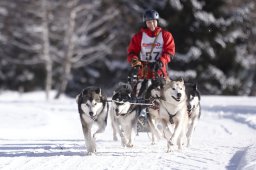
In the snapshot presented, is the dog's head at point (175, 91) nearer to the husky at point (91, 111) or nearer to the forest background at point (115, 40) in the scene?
the husky at point (91, 111)

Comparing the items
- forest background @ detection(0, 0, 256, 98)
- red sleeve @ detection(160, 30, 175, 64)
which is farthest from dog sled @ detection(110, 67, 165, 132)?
forest background @ detection(0, 0, 256, 98)

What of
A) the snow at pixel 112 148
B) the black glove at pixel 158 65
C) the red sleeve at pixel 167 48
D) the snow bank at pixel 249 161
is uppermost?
the red sleeve at pixel 167 48

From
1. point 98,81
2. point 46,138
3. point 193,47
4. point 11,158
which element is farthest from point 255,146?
point 98,81

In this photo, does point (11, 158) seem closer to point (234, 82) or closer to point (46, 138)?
point (46, 138)

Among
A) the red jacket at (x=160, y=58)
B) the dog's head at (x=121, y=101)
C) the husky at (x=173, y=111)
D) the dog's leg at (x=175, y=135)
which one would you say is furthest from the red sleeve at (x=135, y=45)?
the dog's leg at (x=175, y=135)

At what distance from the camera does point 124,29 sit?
31.8 metres

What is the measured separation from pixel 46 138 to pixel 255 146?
181 inches

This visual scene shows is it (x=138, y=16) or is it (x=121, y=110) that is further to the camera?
(x=138, y=16)

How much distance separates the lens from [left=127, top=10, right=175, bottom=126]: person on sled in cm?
982

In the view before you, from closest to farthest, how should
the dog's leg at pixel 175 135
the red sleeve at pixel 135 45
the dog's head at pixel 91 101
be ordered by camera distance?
the dog's head at pixel 91 101, the dog's leg at pixel 175 135, the red sleeve at pixel 135 45

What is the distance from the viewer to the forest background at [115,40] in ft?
93.4

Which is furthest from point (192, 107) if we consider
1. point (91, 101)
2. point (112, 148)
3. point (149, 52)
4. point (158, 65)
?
point (91, 101)

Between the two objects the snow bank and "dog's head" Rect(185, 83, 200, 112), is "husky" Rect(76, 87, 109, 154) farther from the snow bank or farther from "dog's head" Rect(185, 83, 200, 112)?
the snow bank

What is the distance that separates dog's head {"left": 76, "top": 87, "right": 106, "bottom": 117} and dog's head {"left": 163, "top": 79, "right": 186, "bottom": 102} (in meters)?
0.99
